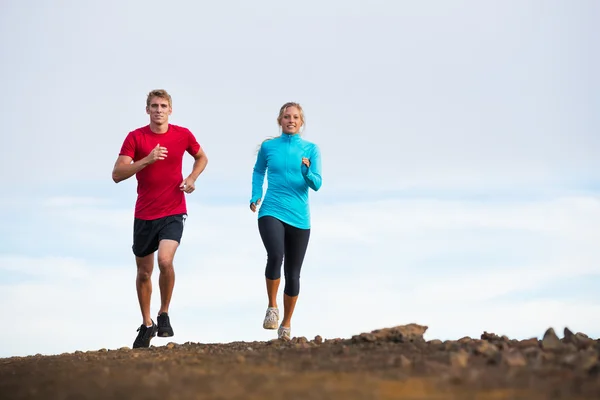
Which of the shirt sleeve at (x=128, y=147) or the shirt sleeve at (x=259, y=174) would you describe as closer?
the shirt sleeve at (x=259, y=174)

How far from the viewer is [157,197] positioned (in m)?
9.84

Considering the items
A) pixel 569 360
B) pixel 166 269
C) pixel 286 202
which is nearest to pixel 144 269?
pixel 166 269

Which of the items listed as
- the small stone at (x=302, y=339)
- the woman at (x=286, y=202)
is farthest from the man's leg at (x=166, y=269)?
the small stone at (x=302, y=339)

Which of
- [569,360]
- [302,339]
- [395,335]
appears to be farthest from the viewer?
[302,339]

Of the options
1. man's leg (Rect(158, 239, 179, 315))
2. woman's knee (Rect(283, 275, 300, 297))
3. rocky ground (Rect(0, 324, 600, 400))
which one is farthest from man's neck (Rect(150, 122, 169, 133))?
rocky ground (Rect(0, 324, 600, 400))

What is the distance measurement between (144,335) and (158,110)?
9.51 ft

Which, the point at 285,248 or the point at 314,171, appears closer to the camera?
the point at 314,171

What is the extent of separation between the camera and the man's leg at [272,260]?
9.21 metres

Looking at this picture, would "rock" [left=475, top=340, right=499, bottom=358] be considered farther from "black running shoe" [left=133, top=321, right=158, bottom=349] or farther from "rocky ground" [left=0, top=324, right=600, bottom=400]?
"black running shoe" [left=133, top=321, right=158, bottom=349]

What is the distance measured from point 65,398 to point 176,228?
193 inches

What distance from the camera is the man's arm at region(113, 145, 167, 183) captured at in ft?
30.9

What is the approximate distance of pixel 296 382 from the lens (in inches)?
192

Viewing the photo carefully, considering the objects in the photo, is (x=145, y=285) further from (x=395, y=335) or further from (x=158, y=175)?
(x=395, y=335)

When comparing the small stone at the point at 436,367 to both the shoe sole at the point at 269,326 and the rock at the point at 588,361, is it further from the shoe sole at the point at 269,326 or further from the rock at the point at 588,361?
the shoe sole at the point at 269,326
